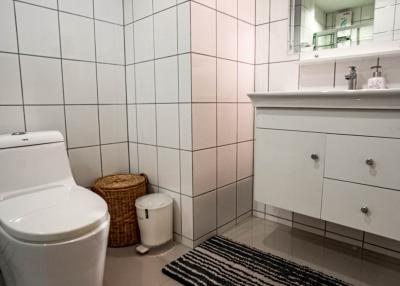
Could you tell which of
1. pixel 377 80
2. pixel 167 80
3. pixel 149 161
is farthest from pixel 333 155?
pixel 149 161

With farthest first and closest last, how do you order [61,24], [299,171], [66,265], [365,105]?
[61,24]
[299,171]
[365,105]
[66,265]

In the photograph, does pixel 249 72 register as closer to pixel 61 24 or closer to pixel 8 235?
pixel 61 24

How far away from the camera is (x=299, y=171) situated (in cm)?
131

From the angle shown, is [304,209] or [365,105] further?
[304,209]

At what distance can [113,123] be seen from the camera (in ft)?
5.78

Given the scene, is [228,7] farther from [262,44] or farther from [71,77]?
[71,77]

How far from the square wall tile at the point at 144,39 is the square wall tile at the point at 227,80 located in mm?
406

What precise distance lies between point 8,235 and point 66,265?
225mm

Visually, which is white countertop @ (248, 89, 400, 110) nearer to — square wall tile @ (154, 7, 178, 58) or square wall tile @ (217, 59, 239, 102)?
square wall tile @ (217, 59, 239, 102)

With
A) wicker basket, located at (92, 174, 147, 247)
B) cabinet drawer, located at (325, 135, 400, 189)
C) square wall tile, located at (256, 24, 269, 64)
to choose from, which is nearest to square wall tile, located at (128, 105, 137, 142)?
wicker basket, located at (92, 174, 147, 247)

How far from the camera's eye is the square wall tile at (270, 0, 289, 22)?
1666 millimetres

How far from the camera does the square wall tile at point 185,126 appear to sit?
1.44 m

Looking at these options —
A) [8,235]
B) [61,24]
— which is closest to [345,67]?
[61,24]

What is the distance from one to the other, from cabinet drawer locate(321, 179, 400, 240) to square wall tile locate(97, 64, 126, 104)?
1299 millimetres
